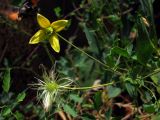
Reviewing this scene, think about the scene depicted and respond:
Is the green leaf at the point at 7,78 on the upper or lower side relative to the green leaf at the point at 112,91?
upper

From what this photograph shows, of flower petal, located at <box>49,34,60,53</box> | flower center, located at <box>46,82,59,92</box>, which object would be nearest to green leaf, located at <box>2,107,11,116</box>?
flower center, located at <box>46,82,59,92</box>

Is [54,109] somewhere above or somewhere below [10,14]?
below

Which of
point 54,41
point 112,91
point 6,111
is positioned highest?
point 54,41

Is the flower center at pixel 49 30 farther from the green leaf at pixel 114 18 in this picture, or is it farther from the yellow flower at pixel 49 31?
the green leaf at pixel 114 18

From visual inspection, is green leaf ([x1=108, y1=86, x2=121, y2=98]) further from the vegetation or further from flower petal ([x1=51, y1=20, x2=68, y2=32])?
flower petal ([x1=51, y1=20, x2=68, y2=32])

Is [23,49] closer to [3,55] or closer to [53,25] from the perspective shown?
[3,55]

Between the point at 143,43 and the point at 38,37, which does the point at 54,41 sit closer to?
the point at 38,37

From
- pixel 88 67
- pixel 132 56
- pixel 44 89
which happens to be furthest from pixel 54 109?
pixel 88 67

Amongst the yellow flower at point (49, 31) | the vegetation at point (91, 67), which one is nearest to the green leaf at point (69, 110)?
the vegetation at point (91, 67)

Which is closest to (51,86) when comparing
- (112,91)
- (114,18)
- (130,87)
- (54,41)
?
(54,41)

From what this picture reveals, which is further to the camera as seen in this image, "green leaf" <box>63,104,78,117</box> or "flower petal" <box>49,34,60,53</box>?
"green leaf" <box>63,104,78,117</box>

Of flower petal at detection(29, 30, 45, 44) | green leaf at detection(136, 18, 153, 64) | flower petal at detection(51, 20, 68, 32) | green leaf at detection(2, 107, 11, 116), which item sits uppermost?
flower petal at detection(51, 20, 68, 32)
